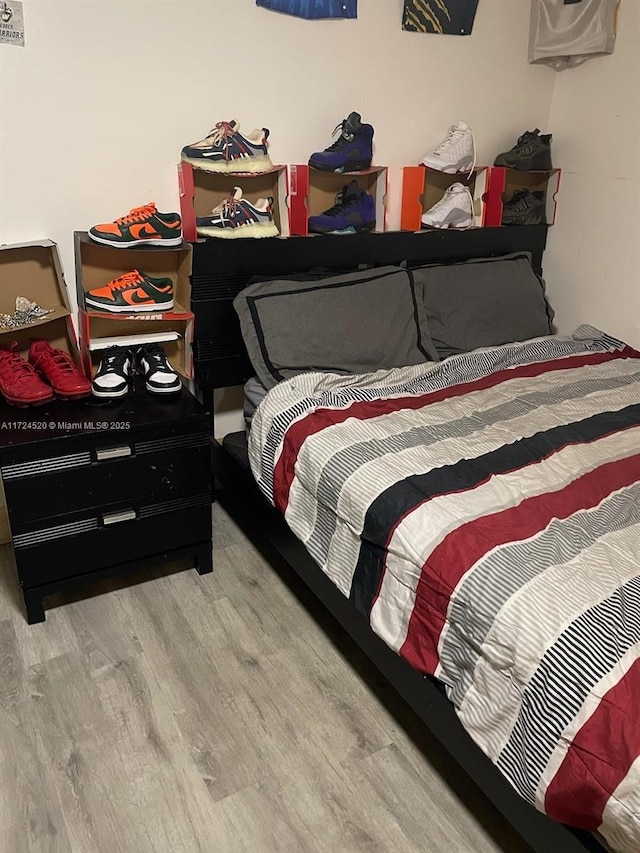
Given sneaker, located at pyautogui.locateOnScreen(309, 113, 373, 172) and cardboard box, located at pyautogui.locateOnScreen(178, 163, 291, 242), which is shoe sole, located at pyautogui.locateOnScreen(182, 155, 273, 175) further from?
sneaker, located at pyautogui.locateOnScreen(309, 113, 373, 172)

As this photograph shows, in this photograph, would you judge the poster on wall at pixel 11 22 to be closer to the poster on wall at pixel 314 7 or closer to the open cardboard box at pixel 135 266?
the open cardboard box at pixel 135 266

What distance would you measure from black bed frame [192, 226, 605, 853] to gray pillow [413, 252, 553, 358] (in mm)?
132

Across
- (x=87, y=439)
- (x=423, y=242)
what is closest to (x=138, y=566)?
(x=87, y=439)

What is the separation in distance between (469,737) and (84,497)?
1179 millimetres

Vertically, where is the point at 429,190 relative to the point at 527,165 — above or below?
below

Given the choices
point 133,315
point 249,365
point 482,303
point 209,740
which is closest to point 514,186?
point 482,303

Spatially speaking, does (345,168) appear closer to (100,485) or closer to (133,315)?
(133,315)

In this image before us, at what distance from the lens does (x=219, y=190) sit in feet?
7.65

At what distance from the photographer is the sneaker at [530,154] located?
2746 millimetres

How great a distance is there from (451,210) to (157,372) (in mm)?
1389

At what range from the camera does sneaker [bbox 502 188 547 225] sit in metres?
2.86

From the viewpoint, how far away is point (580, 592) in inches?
49.6

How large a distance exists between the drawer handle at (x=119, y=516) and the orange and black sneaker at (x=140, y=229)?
80 cm

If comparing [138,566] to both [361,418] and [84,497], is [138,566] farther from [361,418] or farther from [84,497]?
[361,418]
